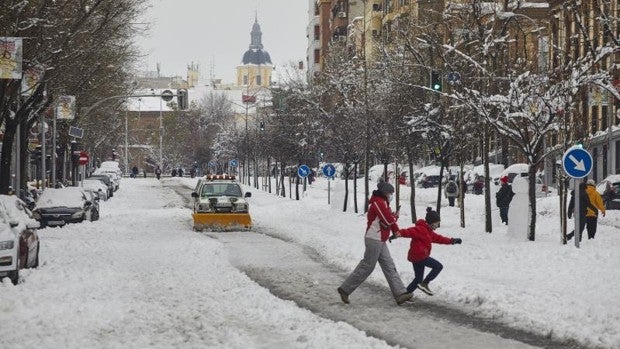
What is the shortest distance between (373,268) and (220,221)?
63.7 ft

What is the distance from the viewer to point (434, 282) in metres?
16.3

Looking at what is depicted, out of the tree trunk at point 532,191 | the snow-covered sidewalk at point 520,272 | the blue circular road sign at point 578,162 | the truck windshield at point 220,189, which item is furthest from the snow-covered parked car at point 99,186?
the blue circular road sign at point 578,162

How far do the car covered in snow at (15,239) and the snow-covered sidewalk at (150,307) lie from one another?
0.32 m

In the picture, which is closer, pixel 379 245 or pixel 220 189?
pixel 379 245

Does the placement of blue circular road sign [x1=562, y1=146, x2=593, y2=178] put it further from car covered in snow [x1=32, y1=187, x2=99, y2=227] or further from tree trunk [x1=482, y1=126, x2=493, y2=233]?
car covered in snow [x1=32, y1=187, x2=99, y2=227]

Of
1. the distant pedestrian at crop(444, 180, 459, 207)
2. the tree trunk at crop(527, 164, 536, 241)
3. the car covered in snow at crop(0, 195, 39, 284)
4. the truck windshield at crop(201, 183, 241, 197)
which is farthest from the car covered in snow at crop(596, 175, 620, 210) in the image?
the car covered in snow at crop(0, 195, 39, 284)

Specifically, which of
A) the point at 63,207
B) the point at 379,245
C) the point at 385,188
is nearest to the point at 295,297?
the point at 379,245

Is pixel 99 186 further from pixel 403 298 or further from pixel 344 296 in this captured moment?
pixel 403 298

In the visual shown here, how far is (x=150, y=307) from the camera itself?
13.6 metres

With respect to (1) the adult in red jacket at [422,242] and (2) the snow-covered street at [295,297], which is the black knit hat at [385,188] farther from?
(2) the snow-covered street at [295,297]

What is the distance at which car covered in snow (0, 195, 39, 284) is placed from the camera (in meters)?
16.6

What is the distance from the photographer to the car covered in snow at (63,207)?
3678 centimetres

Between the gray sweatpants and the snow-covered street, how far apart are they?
0.28m

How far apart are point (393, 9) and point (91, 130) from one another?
30713mm
